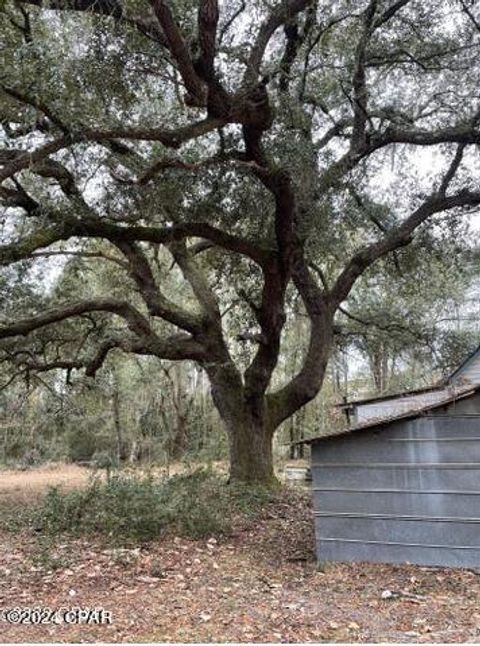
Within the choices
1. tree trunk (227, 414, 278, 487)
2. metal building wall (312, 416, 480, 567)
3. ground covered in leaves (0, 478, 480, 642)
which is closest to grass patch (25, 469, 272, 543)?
ground covered in leaves (0, 478, 480, 642)

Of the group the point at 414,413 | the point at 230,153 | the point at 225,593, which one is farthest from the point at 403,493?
the point at 230,153

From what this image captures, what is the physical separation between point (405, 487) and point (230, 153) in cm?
492

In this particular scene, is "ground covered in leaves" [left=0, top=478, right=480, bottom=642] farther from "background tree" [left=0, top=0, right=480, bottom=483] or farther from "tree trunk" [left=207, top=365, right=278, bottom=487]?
"background tree" [left=0, top=0, right=480, bottom=483]

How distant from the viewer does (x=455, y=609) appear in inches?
180

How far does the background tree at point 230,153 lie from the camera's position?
5.86 m

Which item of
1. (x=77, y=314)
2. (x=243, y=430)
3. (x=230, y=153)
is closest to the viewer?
(x=230, y=153)

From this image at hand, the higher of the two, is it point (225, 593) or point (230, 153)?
point (230, 153)

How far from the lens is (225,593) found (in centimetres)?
493

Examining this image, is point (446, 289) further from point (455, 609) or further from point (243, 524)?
point (455, 609)

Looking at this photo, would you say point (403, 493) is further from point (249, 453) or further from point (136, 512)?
point (249, 453)

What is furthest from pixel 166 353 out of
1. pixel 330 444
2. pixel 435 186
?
pixel 435 186

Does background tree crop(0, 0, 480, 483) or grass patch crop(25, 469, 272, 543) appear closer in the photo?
background tree crop(0, 0, 480, 483)

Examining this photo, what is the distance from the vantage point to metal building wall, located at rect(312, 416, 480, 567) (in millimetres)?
5793

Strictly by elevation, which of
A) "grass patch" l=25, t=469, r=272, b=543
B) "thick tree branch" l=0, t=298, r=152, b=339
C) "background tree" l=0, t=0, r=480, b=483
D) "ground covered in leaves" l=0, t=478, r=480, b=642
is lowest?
"ground covered in leaves" l=0, t=478, r=480, b=642
